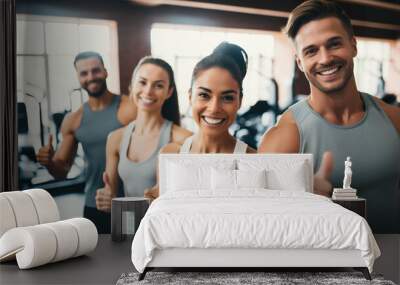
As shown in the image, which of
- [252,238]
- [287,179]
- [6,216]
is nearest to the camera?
[252,238]

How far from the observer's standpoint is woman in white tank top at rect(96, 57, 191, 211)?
7480 mm

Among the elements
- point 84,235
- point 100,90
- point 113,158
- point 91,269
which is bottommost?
point 91,269

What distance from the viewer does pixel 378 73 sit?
749cm

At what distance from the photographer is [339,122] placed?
7.33 meters

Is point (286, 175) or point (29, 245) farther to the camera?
point (286, 175)

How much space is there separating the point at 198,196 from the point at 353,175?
2.42m

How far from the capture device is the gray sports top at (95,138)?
7.52 meters

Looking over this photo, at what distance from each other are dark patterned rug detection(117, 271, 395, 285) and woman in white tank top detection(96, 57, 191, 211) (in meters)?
2.46

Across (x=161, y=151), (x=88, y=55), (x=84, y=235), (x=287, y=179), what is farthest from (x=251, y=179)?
(x=88, y=55)

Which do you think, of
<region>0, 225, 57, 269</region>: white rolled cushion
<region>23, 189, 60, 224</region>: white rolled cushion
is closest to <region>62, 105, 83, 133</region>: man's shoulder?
<region>23, 189, 60, 224</region>: white rolled cushion

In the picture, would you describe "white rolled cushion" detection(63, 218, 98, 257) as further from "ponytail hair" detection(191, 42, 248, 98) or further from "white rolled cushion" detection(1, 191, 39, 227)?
"ponytail hair" detection(191, 42, 248, 98)

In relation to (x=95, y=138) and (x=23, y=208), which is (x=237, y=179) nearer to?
(x=95, y=138)

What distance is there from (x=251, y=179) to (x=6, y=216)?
2.48 m

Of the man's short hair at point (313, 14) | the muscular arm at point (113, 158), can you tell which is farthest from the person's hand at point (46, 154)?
the man's short hair at point (313, 14)
